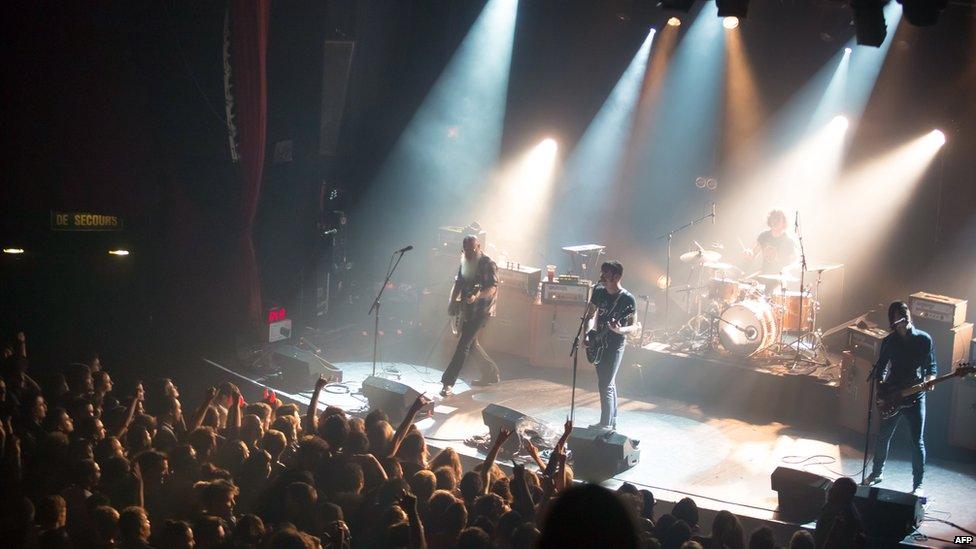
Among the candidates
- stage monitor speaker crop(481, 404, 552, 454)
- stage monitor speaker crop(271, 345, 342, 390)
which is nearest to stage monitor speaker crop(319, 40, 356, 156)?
stage monitor speaker crop(271, 345, 342, 390)

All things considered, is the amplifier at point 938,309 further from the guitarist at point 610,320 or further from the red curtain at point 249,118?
the red curtain at point 249,118

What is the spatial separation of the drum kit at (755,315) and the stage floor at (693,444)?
1.11 m

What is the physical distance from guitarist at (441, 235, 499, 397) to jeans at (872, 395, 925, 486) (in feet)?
14.7

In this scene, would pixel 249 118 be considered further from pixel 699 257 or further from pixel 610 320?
pixel 699 257

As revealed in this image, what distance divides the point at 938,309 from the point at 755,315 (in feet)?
6.72

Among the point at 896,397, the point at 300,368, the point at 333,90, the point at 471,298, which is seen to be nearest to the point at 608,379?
the point at 471,298

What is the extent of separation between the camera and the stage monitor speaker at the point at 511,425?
9.20 meters

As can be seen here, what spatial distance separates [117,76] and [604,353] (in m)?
5.97

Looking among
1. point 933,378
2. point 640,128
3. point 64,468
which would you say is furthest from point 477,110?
point 64,468

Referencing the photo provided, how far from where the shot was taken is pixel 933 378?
337 inches

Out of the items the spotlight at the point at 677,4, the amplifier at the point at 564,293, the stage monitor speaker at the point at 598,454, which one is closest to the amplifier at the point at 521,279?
the amplifier at the point at 564,293

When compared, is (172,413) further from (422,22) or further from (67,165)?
(422,22)

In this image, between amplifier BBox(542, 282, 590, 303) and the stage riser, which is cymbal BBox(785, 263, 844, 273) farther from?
amplifier BBox(542, 282, 590, 303)

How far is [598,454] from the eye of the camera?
8922 millimetres
